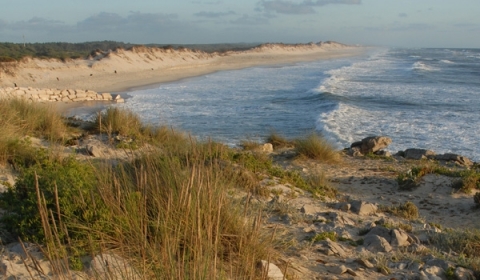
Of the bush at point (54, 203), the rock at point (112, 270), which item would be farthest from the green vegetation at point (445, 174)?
the rock at point (112, 270)

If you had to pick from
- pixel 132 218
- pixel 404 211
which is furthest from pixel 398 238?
pixel 132 218

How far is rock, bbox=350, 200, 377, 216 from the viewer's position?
744 centimetres

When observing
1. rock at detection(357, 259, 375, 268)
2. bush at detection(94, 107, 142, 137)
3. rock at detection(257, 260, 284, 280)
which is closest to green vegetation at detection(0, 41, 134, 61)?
bush at detection(94, 107, 142, 137)

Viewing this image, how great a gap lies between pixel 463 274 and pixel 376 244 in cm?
116

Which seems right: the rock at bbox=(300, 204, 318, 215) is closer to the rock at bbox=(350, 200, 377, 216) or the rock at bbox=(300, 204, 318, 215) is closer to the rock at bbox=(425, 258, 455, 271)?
the rock at bbox=(350, 200, 377, 216)

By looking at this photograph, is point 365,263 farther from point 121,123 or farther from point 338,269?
point 121,123

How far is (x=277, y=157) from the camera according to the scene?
39.9 feet

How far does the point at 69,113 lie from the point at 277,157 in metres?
11.0

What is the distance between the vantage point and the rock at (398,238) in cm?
576

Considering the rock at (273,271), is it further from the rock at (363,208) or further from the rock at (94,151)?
the rock at (94,151)

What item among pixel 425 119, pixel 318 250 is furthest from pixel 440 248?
pixel 425 119

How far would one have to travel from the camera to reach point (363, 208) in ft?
24.7

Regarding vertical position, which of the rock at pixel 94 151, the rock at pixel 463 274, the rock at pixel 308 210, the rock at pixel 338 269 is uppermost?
the rock at pixel 94 151

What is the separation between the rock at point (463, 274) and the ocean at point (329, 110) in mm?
7126
